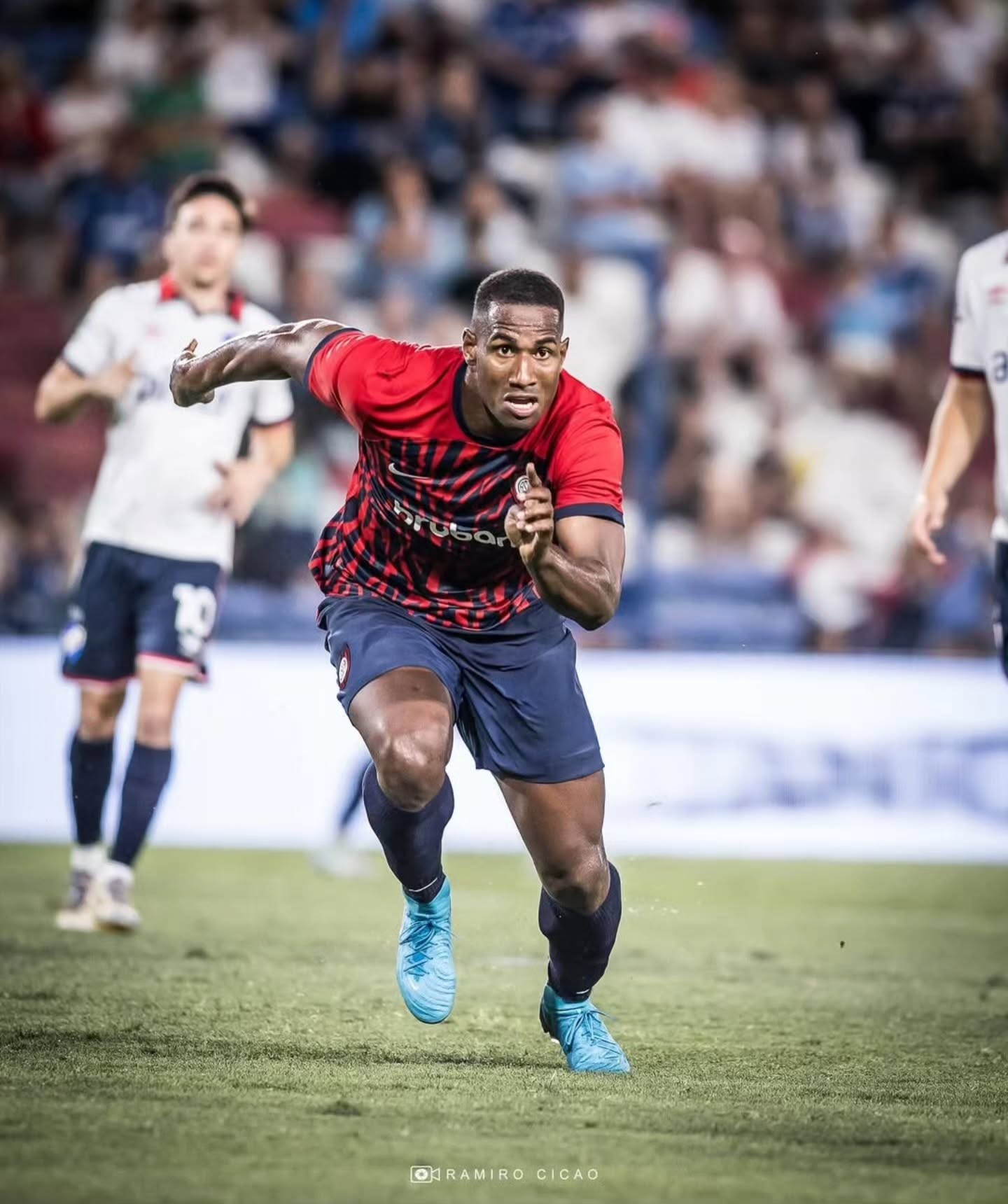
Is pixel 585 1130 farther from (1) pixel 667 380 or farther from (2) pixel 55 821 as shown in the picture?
(1) pixel 667 380

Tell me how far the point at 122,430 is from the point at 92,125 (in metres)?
7.58

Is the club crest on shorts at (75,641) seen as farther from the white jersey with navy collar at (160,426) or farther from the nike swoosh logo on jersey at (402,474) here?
the nike swoosh logo on jersey at (402,474)

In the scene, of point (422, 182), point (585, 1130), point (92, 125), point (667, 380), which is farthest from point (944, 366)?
point (585, 1130)

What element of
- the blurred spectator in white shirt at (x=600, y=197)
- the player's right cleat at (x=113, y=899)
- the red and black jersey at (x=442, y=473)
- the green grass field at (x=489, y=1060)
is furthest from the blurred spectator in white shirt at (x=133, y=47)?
the red and black jersey at (x=442, y=473)

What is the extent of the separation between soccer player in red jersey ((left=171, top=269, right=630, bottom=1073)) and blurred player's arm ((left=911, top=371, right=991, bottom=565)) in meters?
Answer: 1.77

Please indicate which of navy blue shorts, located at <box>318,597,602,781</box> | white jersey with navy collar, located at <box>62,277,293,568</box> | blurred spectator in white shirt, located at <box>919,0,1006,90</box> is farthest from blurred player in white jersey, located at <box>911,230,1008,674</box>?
blurred spectator in white shirt, located at <box>919,0,1006,90</box>

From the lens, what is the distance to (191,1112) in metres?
4.32

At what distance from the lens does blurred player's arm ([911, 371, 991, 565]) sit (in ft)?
22.0

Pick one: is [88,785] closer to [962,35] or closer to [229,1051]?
[229,1051]

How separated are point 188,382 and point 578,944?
6.58 ft

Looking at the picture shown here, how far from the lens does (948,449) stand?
22.2 feet

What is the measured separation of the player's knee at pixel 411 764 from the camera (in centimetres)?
500

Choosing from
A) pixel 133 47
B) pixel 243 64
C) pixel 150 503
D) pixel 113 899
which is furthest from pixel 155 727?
pixel 133 47

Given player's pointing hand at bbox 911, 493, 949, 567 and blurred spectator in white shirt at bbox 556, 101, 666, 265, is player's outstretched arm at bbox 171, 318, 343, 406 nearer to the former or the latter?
player's pointing hand at bbox 911, 493, 949, 567
